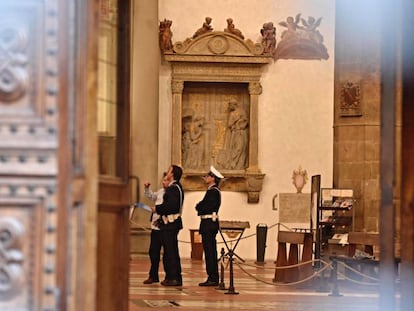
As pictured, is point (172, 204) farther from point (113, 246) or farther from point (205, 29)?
point (205, 29)

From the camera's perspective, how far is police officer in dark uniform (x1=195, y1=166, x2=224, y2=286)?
16.7 metres

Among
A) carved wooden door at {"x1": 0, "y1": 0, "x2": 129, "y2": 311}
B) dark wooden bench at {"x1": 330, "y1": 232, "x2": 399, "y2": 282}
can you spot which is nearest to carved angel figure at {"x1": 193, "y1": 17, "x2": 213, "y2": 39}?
dark wooden bench at {"x1": 330, "y1": 232, "x2": 399, "y2": 282}

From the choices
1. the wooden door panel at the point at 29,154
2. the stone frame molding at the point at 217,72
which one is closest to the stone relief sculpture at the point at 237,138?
the stone frame molding at the point at 217,72

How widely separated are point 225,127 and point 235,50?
185 centimetres

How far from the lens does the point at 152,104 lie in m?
24.9

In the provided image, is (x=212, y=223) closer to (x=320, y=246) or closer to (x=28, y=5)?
(x=320, y=246)

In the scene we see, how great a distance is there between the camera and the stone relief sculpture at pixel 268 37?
26.3 metres

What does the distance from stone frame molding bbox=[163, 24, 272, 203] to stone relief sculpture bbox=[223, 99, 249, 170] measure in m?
0.25

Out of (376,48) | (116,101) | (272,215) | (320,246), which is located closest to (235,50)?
(272,215)

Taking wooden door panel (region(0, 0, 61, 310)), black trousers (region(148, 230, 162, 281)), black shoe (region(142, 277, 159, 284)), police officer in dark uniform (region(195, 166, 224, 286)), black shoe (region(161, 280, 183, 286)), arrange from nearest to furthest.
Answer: wooden door panel (region(0, 0, 61, 310)), black shoe (region(161, 280, 183, 286)), police officer in dark uniform (region(195, 166, 224, 286)), black trousers (region(148, 230, 162, 281)), black shoe (region(142, 277, 159, 284))

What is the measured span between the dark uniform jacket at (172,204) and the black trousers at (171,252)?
0.30 feet

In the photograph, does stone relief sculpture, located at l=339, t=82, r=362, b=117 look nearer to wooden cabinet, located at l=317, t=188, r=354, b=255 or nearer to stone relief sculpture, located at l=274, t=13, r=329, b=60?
wooden cabinet, located at l=317, t=188, r=354, b=255

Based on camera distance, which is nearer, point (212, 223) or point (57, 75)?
point (57, 75)

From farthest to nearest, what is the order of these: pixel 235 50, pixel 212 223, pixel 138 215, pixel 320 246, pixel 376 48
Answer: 1. pixel 235 50
2. pixel 138 215
3. pixel 376 48
4. pixel 320 246
5. pixel 212 223
